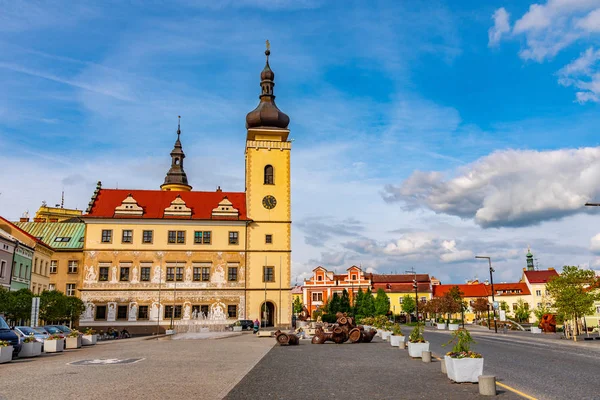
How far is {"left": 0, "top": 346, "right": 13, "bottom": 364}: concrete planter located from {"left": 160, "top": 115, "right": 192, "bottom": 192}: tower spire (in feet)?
211

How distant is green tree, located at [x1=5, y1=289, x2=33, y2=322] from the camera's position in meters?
36.5

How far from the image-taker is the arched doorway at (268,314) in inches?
2399

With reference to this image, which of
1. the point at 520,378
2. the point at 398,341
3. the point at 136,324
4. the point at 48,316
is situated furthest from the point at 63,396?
the point at 136,324

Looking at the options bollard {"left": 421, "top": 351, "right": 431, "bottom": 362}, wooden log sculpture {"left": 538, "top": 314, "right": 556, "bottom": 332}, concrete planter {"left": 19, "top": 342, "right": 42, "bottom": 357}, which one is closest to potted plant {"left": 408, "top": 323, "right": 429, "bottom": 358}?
bollard {"left": 421, "top": 351, "right": 431, "bottom": 362}

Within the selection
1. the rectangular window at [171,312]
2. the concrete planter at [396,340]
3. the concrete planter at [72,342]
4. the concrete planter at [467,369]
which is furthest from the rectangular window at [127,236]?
the concrete planter at [467,369]

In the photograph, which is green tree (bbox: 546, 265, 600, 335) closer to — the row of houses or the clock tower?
the clock tower

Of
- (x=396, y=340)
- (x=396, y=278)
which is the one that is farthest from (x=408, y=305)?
(x=396, y=340)

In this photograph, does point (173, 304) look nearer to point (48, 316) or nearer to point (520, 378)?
point (48, 316)

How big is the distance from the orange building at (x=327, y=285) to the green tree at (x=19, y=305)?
86355 mm

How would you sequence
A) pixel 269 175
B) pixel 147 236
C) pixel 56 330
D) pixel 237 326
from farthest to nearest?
pixel 269 175 → pixel 147 236 → pixel 237 326 → pixel 56 330

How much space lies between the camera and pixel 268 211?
207ft

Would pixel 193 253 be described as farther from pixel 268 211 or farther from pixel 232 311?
pixel 268 211

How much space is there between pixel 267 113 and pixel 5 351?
4770cm

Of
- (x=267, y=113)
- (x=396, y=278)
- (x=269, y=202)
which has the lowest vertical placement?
(x=396, y=278)
